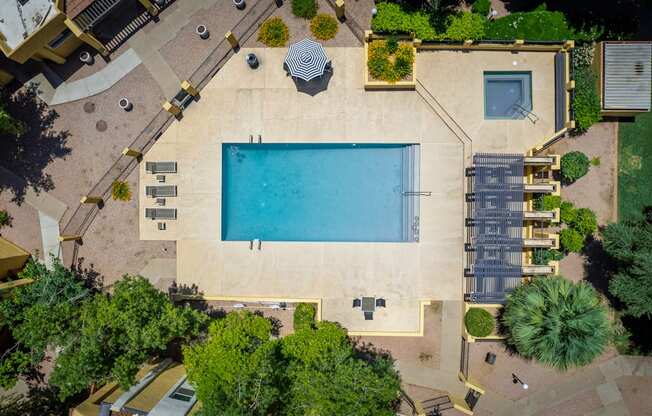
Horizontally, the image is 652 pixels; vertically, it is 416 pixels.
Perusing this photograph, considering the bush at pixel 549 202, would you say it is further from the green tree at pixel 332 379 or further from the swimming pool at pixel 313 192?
the green tree at pixel 332 379

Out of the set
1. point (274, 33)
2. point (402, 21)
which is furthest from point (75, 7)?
point (402, 21)

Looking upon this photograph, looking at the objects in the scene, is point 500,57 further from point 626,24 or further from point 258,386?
point 258,386

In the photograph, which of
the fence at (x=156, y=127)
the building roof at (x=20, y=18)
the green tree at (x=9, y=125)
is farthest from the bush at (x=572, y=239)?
the building roof at (x=20, y=18)

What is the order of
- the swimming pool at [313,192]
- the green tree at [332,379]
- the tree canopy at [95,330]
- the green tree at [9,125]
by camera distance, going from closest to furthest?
the green tree at [332,379]
the tree canopy at [95,330]
the green tree at [9,125]
the swimming pool at [313,192]

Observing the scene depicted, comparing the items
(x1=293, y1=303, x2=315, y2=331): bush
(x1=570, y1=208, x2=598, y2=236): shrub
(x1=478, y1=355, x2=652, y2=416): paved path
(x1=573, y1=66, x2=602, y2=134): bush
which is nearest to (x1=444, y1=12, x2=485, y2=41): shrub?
(x1=573, y1=66, x2=602, y2=134): bush

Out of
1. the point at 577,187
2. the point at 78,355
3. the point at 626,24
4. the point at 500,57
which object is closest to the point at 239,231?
the point at 78,355
